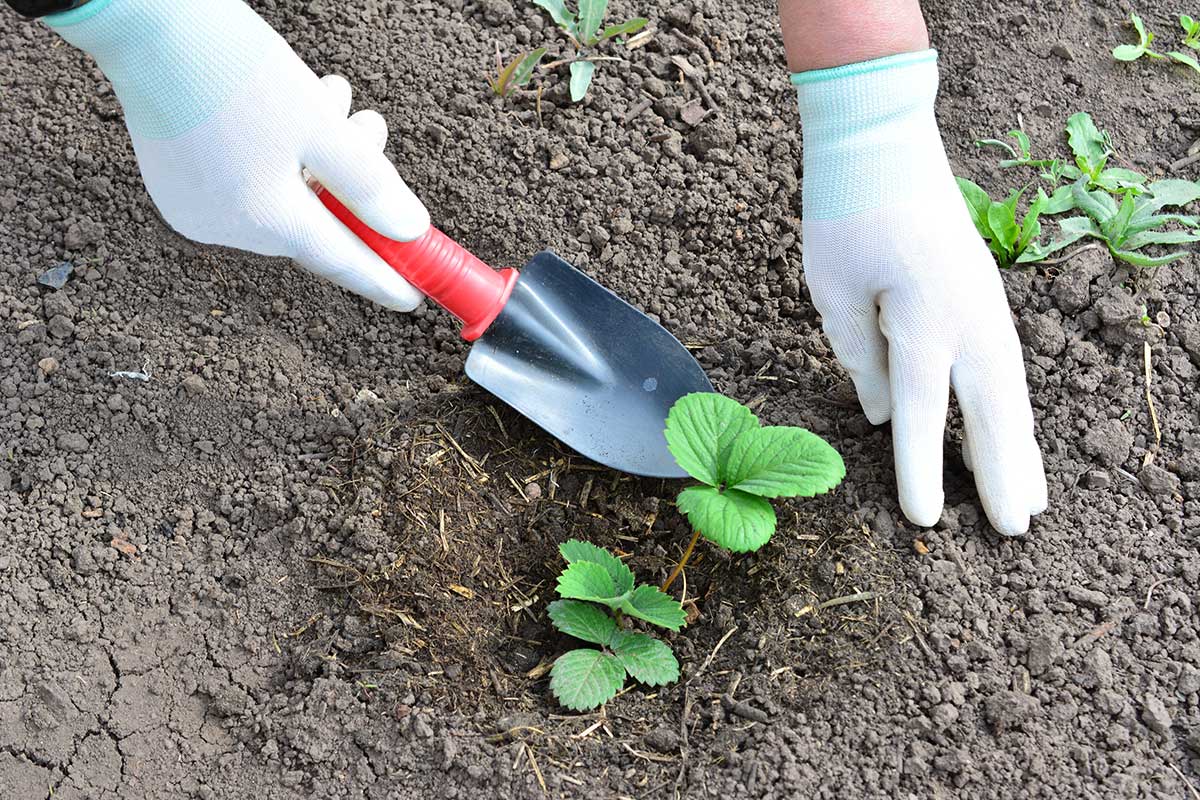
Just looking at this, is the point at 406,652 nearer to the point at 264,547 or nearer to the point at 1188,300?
the point at 264,547

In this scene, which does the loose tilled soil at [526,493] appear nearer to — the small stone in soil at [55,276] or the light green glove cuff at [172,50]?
the small stone in soil at [55,276]

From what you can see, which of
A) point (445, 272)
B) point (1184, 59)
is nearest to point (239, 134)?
point (445, 272)

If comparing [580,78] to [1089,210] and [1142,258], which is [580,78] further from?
[1142,258]

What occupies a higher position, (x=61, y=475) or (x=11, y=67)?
(x=11, y=67)

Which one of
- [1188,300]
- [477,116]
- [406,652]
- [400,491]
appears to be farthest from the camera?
[477,116]

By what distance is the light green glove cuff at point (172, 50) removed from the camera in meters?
1.69

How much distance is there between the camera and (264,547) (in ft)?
6.40

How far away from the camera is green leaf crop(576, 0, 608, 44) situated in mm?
2398

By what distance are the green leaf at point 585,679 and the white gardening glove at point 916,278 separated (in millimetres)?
584

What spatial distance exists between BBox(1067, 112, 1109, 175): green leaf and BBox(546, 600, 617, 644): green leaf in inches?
55.2

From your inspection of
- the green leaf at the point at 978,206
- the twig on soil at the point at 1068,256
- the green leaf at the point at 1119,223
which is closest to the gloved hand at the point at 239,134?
the green leaf at the point at 978,206

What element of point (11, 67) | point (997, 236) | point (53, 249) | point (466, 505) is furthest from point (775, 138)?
point (11, 67)

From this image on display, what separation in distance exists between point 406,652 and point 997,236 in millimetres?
1400

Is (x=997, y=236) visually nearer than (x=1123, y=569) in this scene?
No
